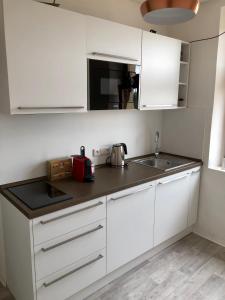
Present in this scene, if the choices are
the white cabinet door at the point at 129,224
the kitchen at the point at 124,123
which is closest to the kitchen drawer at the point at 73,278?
the white cabinet door at the point at 129,224

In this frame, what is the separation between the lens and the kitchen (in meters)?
1.67

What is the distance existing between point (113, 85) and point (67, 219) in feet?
3.68

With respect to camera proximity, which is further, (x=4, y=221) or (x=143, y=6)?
(x=4, y=221)

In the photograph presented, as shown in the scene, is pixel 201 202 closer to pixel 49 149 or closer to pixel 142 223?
pixel 142 223

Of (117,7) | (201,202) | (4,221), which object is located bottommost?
(201,202)

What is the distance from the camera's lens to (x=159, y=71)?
241 cm

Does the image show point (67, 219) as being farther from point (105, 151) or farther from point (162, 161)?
point (162, 161)

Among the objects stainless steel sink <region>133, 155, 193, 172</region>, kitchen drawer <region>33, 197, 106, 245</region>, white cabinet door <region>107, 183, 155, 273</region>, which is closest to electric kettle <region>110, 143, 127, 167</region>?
stainless steel sink <region>133, 155, 193, 172</region>

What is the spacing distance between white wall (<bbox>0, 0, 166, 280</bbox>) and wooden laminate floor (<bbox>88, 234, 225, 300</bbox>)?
1.02 meters

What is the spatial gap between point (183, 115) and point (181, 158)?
1.63 ft

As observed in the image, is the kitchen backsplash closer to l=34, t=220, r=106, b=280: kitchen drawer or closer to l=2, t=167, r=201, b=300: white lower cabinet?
l=2, t=167, r=201, b=300: white lower cabinet

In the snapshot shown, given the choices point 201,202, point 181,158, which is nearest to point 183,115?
point 181,158

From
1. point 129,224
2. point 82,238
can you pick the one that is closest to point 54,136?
point 82,238

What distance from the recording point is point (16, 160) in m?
1.93
